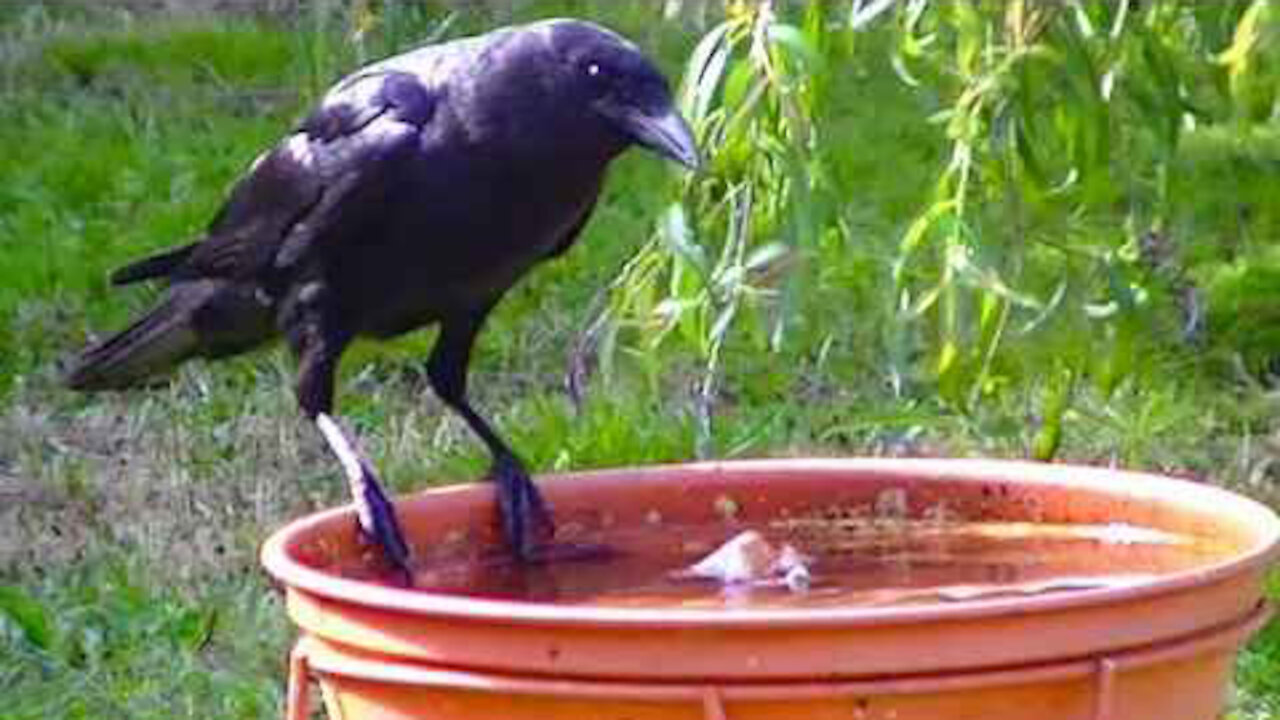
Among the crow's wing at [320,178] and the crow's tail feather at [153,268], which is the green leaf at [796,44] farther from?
the crow's tail feather at [153,268]

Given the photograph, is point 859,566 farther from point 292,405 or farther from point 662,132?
point 292,405

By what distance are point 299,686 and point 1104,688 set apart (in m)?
0.69

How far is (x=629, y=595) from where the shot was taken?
2.75m

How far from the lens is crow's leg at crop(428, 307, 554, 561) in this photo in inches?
118

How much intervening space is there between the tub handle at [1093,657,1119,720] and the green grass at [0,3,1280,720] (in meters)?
0.68

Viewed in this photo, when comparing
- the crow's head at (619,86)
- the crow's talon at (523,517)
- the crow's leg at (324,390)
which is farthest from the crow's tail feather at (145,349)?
the crow's talon at (523,517)

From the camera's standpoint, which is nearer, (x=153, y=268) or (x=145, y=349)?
(x=153, y=268)

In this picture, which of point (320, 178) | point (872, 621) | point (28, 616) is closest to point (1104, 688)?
point (872, 621)

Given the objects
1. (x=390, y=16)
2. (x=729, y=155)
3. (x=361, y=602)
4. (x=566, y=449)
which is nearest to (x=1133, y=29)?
(x=729, y=155)

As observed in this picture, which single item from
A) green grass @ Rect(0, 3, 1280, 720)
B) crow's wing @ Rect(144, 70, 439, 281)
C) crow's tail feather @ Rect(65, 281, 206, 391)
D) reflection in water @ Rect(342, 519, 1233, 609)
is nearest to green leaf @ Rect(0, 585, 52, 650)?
green grass @ Rect(0, 3, 1280, 720)

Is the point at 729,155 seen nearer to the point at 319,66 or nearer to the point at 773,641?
the point at 773,641

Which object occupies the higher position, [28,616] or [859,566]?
[859,566]

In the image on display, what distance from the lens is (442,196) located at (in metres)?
3.36

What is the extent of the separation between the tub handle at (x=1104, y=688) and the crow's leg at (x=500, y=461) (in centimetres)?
80
